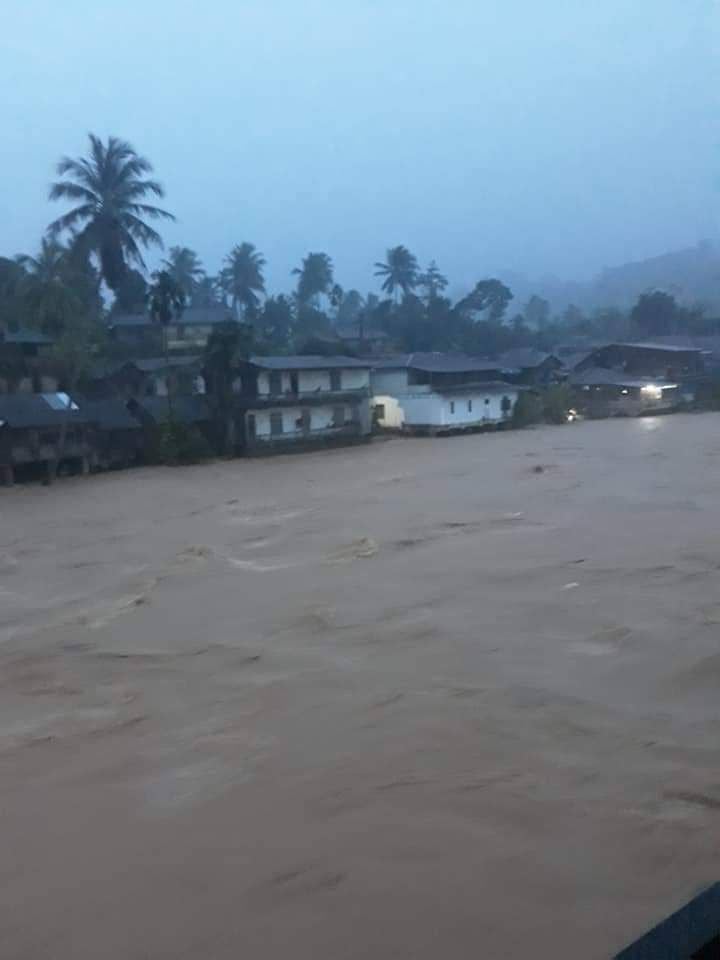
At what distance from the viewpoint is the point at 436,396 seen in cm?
3238

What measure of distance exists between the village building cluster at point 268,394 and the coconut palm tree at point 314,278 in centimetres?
1528

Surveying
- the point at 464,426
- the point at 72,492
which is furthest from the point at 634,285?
the point at 72,492

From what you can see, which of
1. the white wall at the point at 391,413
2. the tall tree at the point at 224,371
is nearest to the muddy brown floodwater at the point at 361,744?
the tall tree at the point at 224,371

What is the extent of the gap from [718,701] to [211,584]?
6.45 m

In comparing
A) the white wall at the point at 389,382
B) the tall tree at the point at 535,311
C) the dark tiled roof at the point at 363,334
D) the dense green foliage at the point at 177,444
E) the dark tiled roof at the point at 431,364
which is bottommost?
the dense green foliage at the point at 177,444

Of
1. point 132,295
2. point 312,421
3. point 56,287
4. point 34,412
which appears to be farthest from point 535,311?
point 34,412

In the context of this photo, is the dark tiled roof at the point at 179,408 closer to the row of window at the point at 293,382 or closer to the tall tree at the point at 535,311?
the row of window at the point at 293,382

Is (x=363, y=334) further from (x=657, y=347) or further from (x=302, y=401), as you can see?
(x=302, y=401)

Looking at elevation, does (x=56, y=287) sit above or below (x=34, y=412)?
above

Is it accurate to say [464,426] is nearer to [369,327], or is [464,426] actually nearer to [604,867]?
[369,327]

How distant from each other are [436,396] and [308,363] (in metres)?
4.74

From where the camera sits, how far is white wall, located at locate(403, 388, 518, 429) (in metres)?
32.5

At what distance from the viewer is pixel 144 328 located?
35.9m

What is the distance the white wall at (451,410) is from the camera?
3250 centimetres
